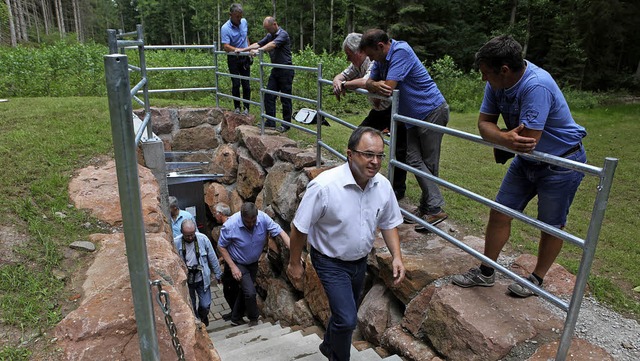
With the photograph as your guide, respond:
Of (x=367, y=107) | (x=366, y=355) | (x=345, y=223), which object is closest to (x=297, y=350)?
(x=366, y=355)

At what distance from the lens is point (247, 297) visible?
5.48 m

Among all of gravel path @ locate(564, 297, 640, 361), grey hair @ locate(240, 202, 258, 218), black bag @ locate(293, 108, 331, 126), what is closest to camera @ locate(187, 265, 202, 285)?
grey hair @ locate(240, 202, 258, 218)

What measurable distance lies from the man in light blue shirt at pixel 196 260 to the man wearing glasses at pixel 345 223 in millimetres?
3004

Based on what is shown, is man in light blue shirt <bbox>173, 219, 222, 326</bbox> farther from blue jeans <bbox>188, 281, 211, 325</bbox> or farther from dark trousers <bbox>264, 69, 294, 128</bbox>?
dark trousers <bbox>264, 69, 294, 128</bbox>

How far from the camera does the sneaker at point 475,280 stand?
302cm

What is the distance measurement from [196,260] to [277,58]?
330cm

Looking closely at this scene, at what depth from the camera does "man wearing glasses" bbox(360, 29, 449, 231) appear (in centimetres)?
368

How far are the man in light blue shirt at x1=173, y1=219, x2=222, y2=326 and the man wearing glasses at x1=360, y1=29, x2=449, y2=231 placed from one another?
2.89m

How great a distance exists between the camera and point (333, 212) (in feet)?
8.71

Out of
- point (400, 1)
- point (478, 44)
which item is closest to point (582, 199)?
point (400, 1)

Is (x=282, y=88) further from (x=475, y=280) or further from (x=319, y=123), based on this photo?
(x=475, y=280)

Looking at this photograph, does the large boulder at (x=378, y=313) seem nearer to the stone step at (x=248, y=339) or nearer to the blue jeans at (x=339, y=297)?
the blue jeans at (x=339, y=297)

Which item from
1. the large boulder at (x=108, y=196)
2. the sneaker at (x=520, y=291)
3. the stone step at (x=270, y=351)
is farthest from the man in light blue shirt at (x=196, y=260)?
the sneaker at (x=520, y=291)

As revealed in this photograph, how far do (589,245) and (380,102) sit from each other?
7.83 ft
